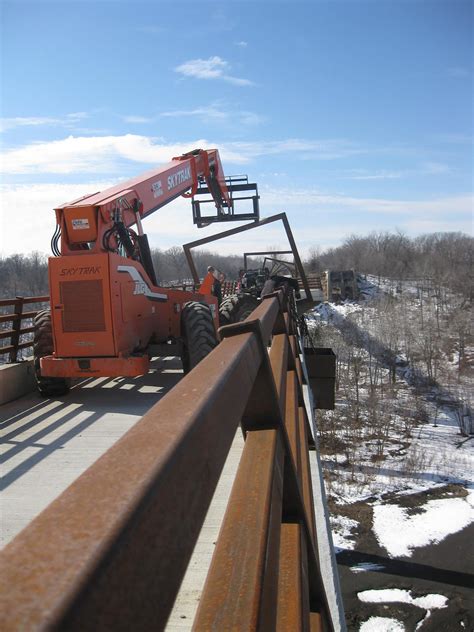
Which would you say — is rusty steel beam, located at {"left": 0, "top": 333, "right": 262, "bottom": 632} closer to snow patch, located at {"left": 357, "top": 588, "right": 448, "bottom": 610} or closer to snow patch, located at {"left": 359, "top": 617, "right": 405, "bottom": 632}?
snow patch, located at {"left": 359, "top": 617, "right": 405, "bottom": 632}

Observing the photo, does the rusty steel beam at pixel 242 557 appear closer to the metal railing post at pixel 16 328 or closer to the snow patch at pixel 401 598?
the metal railing post at pixel 16 328

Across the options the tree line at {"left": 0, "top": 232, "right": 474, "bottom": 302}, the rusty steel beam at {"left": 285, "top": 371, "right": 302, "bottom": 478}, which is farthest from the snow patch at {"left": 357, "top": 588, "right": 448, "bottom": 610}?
the tree line at {"left": 0, "top": 232, "right": 474, "bottom": 302}

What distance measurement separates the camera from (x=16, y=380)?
777cm

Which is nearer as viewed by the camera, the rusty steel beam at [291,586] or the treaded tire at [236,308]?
the rusty steel beam at [291,586]

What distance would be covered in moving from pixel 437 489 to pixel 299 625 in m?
18.2

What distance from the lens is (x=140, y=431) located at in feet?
2.86

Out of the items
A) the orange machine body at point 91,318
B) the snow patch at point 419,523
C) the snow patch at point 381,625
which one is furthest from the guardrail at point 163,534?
the snow patch at point 419,523

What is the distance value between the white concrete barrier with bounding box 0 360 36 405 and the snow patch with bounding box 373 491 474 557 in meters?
10.2

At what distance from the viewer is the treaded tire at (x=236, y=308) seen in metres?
10.1

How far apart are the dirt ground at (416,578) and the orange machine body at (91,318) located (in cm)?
715

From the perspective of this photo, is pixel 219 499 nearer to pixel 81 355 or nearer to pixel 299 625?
pixel 299 625

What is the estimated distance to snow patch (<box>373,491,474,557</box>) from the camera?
45.3 feet

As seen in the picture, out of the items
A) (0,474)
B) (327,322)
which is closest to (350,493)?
(0,474)

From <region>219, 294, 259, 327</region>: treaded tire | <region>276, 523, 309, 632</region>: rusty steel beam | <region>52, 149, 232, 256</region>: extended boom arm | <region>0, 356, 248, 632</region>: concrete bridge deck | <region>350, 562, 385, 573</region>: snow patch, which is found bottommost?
<region>350, 562, 385, 573</region>: snow patch
